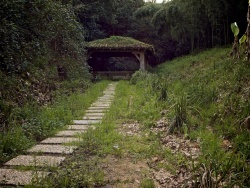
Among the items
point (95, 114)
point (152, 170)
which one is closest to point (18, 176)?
point (152, 170)

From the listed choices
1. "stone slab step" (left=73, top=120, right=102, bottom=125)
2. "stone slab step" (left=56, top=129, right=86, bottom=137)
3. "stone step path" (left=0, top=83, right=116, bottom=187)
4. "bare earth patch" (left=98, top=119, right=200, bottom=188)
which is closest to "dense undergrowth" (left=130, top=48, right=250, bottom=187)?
"bare earth patch" (left=98, top=119, right=200, bottom=188)

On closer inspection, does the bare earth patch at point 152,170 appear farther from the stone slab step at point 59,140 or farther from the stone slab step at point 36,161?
the stone slab step at point 59,140

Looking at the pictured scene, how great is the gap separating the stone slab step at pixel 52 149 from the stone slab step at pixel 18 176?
63 cm

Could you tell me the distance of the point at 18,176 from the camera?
266 centimetres

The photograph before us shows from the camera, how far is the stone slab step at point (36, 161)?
9.75ft

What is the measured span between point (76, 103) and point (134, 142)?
9.97 feet

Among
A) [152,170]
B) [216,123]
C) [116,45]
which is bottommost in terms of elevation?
[152,170]

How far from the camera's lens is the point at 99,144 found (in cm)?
384

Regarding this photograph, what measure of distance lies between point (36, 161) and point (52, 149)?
0.44 meters

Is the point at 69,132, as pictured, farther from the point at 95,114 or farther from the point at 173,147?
the point at 173,147

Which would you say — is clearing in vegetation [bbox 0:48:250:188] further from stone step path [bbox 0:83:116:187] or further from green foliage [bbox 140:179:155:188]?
stone step path [bbox 0:83:116:187]

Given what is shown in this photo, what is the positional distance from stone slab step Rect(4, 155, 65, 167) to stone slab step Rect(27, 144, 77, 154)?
0.19 metres

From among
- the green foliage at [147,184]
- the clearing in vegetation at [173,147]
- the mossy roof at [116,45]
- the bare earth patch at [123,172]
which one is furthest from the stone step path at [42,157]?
the mossy roof at [116,45]

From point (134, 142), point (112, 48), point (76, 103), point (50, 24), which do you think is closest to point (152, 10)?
point (112, 48)
